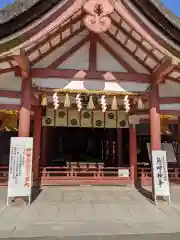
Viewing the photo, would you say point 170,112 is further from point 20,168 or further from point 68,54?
point 20,168

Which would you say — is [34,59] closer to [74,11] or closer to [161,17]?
[74,11]

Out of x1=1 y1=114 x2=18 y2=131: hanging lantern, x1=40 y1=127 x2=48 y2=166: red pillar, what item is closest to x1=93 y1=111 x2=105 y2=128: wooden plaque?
x1=40 y1=127 x2=48 y2=166: red pillar

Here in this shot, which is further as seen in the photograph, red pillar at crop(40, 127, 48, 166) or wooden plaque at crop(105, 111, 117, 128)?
red pillar at crop(40, 127, 48, 166)

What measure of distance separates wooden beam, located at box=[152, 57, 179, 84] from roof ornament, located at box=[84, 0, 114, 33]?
258 centimetres

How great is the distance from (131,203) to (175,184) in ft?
17.3

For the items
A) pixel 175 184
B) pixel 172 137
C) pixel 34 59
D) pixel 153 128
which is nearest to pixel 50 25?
pixel 34 59

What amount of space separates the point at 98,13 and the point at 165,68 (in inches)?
125

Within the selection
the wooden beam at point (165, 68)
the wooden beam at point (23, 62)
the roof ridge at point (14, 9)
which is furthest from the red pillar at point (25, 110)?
the wooden beam at point (165, 68)

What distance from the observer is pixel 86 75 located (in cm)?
895

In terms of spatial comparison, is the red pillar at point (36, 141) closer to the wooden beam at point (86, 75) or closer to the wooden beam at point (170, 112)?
the wooden beam at point (86, 75)

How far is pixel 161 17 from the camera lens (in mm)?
7613

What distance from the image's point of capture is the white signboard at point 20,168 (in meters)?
7.36

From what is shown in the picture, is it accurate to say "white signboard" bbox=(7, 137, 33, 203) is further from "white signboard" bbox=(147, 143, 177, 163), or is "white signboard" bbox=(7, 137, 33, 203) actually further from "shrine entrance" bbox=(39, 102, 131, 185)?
"white signboard" bbox=(147, 143, 177, 163)

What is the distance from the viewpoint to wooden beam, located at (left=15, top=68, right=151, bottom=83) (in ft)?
28.7
